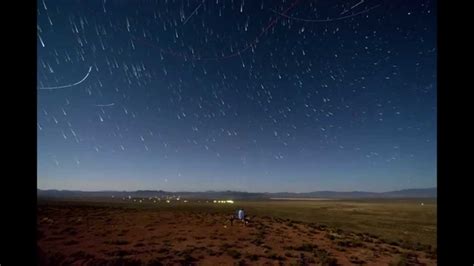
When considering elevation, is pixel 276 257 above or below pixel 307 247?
above

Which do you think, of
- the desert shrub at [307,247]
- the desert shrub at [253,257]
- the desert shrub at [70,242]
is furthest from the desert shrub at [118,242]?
the desert shrub at [307,247]

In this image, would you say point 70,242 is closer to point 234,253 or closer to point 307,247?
point 234,253

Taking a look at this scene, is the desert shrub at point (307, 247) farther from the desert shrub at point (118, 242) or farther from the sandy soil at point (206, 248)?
the desert shrub at point (118, 242)

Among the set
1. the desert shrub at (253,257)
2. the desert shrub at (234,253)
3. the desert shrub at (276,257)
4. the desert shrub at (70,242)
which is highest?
the desert shrub at (70,242)

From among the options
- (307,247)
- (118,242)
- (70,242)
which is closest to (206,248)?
(118,242)

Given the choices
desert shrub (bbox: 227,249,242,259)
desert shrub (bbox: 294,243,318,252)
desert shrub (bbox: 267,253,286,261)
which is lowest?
desert shrub (bbox: 294,243,318,252)

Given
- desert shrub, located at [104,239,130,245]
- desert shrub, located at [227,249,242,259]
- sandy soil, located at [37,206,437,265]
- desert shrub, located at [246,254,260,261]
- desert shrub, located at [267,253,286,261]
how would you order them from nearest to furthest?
sandy soil, located at [37,206,437,265] < desert shrub, located at [246,254,260,261] < desert shrub, located at [267,253,286,261] < desert shrub, located at [227,249,242,259] < desert shrub, located at [104,239,130,245]

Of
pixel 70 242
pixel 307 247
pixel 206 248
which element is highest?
pixel 70 242

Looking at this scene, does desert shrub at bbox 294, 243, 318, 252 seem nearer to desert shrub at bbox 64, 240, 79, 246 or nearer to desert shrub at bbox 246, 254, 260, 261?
desert shrub at bbox 246, 254, 260, 261

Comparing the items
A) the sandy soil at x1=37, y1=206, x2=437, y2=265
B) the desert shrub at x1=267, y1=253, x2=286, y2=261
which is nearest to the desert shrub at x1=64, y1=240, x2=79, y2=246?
the sandy soil at x1=37, y1=206, x2=437, y2=265

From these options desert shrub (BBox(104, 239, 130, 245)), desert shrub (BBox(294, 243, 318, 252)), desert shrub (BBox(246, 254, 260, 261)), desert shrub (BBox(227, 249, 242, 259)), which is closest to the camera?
desert shrub (BBox(246, 254, 260, 261))
